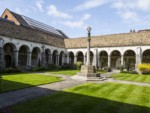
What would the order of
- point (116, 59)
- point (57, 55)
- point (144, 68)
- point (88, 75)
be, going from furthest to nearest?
point (116, 59) < point (57, 55) < point (144, 68) < point (88, 75)

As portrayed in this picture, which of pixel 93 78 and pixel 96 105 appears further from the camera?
pixel 93 78

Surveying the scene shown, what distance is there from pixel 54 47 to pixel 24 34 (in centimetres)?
821

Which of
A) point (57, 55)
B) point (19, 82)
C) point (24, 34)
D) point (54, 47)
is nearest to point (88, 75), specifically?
point (19, 82)

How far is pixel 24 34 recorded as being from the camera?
3017 centimetres

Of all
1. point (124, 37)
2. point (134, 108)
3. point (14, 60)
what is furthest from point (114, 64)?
point (134, 108)

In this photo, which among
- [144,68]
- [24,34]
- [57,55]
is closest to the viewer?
[144,68]

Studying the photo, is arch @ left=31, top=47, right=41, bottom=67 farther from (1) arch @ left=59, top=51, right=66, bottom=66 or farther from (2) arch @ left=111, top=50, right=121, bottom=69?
(2) arch @ left=111, top=50, right=121, bottom=69

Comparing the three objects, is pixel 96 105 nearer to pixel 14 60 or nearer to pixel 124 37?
pixel 14 60

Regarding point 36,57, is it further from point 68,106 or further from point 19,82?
point 68,106

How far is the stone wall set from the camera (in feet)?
87.3

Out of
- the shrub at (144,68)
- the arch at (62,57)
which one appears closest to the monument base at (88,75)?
the shrub at (144,68)

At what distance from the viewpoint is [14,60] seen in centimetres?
2714

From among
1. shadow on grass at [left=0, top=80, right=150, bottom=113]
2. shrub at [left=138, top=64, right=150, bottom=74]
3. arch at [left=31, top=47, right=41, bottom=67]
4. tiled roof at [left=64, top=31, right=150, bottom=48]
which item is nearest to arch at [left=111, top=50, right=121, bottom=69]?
tiled roof at [left=64, top=31, right=150, bottom=48]

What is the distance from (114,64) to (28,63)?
1964 centimetres
